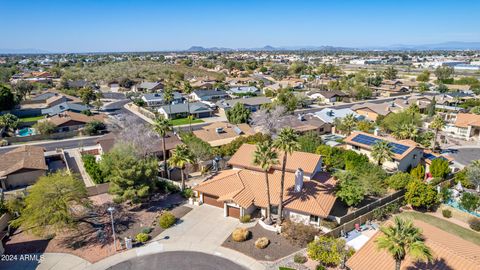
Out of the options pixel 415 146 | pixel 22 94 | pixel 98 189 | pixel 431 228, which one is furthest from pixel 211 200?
pixel 22 94

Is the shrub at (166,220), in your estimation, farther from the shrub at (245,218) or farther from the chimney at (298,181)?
the chimney at (298,181)

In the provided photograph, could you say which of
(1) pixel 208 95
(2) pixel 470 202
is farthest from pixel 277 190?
(1) pixel 208 95

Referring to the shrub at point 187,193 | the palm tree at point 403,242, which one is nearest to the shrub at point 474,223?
the palm tree at point 403,242

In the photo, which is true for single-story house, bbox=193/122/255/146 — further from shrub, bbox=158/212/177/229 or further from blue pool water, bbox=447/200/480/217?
blue pool water, bbox=447/200/480/217

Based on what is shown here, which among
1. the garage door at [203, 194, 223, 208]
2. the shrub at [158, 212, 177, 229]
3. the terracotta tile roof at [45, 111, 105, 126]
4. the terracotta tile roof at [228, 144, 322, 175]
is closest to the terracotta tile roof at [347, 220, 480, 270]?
the terracotta tile roof at [228, 144, 322, 175]

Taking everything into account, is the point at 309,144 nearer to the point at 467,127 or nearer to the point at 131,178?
the point at 131,178

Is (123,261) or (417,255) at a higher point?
(417,255)

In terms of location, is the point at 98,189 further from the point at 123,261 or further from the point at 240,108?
the point at 240,108
